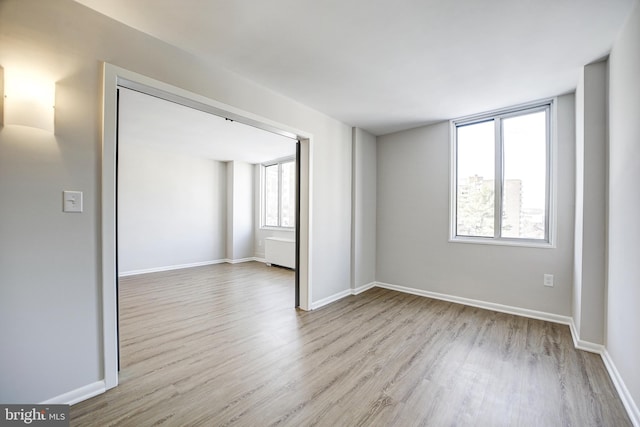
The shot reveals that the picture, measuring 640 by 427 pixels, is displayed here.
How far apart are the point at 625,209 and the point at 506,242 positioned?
156 cm

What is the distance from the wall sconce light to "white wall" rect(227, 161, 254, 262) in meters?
5.04

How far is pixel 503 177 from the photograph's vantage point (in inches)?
135

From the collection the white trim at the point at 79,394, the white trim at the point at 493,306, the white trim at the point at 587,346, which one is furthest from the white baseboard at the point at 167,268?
the white trim at the point at 587,346

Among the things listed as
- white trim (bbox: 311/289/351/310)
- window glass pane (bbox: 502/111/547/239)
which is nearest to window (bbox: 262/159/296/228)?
white trim (bbox: 311/289/351/310)

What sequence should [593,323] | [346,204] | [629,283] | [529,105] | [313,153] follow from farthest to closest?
[346,204]
[313,153]
[529,105]
[593,323]
[629,283]

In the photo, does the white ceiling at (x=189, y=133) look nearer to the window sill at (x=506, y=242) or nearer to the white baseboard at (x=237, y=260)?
the white baseboard at (x=237, y=260)

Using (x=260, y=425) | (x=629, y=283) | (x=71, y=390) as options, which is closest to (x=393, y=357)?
(x=260, y=425)

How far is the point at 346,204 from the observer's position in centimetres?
402

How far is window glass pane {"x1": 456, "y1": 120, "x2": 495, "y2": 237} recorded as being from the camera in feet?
11.6

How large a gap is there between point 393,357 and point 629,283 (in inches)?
66.7

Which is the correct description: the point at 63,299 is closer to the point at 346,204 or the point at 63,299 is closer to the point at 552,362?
the point at 346,204

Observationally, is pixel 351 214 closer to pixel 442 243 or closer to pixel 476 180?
pixel 442 243

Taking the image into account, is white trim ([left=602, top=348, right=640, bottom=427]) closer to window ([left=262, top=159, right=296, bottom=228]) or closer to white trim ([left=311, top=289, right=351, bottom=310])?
white trim ([left=311, top=289, right=351, bottom=310])

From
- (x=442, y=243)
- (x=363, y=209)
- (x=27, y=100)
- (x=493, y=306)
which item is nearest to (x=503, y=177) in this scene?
(x=442, y=243)
